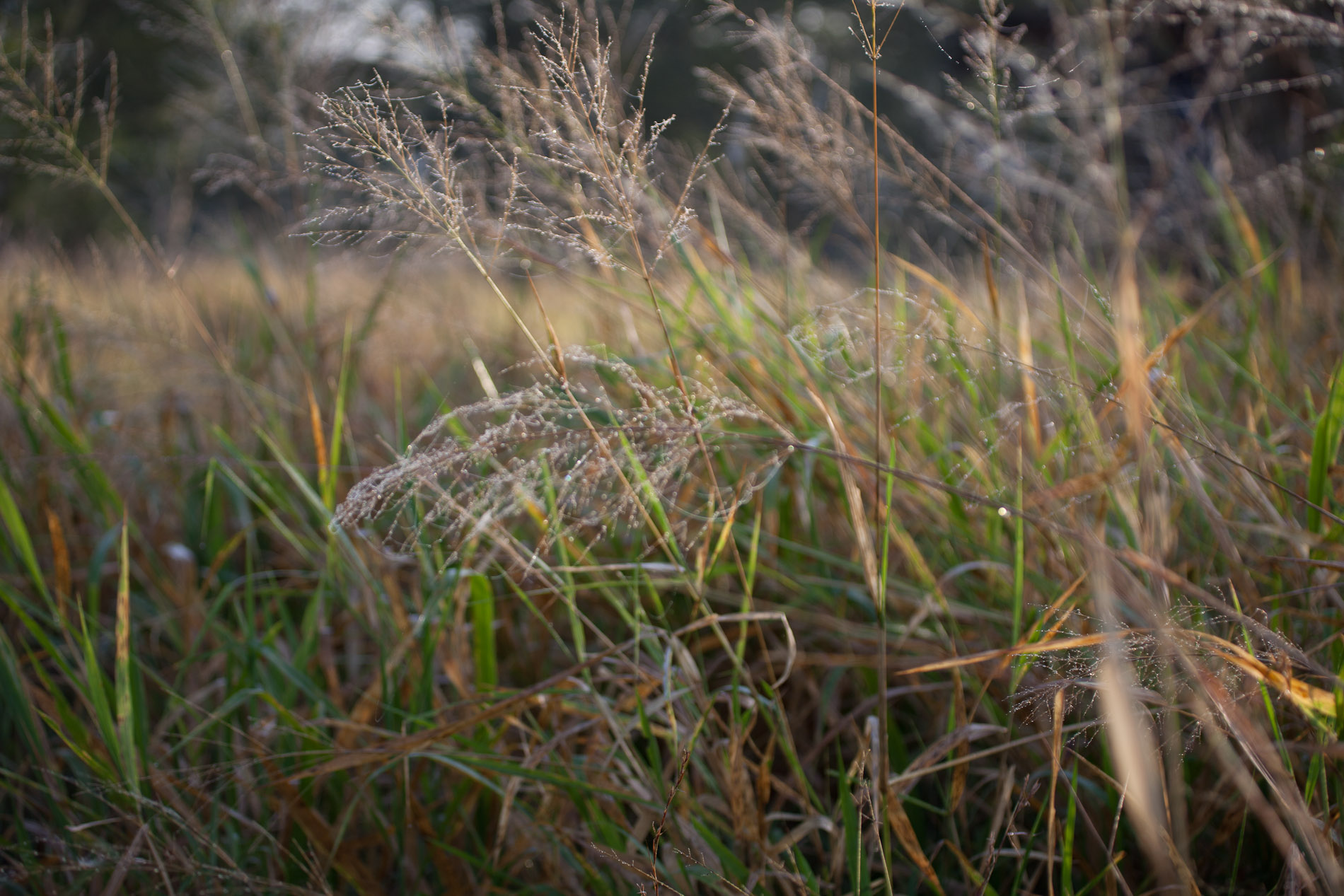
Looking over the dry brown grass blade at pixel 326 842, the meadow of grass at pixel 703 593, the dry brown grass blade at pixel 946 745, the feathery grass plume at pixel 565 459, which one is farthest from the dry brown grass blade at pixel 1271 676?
the dry brown grass blade at pixel 326 842

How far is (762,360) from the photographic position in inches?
56.9

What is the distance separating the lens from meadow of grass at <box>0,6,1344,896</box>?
0.77m

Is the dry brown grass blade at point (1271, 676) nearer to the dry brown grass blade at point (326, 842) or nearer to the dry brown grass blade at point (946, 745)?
the dry brown grass blade at point (946, 745)

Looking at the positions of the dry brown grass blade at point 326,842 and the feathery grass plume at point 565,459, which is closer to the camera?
the feathery grass plume at point 565,459

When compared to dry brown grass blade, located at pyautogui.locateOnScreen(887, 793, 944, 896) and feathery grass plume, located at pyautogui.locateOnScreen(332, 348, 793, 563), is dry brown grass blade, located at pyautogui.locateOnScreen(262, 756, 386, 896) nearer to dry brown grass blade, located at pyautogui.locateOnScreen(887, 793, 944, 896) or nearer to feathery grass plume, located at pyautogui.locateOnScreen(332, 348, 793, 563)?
feathery grass plume, located at pyautogui.locateOnScreen(332, 348, 793, 563)

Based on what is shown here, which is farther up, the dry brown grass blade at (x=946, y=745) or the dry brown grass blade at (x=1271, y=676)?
the dry brown grass blade at (x=1271, y=676)

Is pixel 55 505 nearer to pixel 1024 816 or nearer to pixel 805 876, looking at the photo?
pixel 805 876

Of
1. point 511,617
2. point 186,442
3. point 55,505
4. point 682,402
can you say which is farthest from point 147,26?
point 682,402

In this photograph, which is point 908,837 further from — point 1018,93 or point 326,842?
point 1018,93

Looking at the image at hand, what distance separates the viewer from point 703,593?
961mm

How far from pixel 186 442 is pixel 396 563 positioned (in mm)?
1024

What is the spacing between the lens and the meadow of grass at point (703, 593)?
2.53 ft

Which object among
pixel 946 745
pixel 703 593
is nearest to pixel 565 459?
pixel 703 593

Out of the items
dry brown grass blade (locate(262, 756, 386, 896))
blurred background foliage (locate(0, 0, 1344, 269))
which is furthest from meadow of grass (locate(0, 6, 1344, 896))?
blurred background foliage (locate(0, 0, 1344, 269))
